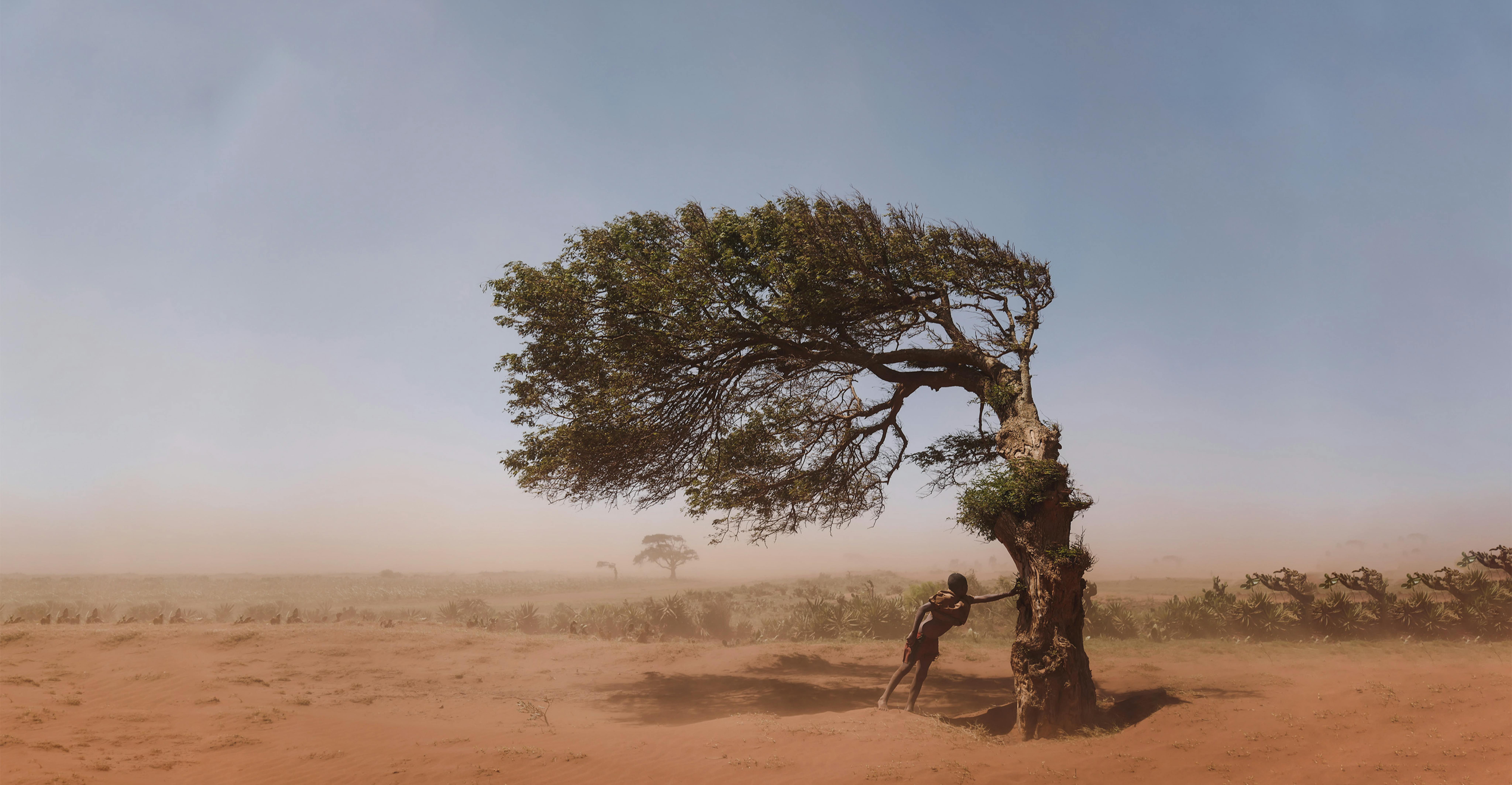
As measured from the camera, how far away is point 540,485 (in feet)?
45.8

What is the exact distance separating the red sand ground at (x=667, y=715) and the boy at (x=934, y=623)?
0.87 m

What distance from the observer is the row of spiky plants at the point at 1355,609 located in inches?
677

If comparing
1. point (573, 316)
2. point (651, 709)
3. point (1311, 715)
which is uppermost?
point (573, 316)

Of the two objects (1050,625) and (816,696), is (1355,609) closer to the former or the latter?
(1050,625)

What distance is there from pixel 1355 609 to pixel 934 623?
49.5ft

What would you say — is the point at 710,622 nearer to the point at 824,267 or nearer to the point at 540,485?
the point at 540,485

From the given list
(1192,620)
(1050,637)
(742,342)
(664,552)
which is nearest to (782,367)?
(742,342)

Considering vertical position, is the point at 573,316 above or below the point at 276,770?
above

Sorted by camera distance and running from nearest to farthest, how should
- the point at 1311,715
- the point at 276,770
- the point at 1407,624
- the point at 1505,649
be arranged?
the point at 276,770
the point at 1311,715
the point at 1505,649
the point at 1407,624

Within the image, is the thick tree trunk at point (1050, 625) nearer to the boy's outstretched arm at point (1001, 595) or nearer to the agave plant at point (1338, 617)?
the boy's outstretched arm at point (1001, 595)

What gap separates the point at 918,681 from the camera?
10.5m

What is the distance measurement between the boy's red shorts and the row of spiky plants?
1110 centimetres

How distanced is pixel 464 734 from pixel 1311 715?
12.2m

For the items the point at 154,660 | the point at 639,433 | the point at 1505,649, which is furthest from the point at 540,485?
A: the point at 1505,649
